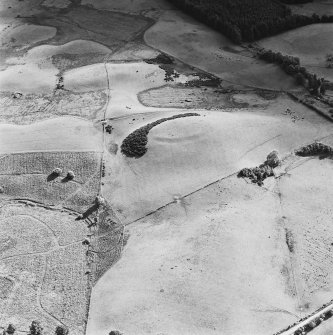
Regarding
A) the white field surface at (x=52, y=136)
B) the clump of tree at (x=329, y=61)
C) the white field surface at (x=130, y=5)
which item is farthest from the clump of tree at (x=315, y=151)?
the white field surface at (x=130, y=5)

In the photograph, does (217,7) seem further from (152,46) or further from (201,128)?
(201,128)

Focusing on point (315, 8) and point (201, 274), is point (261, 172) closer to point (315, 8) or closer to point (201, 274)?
point (201, 274)

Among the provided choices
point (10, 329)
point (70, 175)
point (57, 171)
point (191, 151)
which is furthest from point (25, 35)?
point (10, 329)

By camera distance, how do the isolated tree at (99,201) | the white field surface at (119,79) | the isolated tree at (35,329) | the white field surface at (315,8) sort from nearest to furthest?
the isolated tree at (35,329) < the isolated tree at (99,201) < the white field surface at (119,79) < the white field surface at (315,8)

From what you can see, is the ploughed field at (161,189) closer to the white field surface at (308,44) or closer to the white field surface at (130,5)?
the white field surface at (308,44)

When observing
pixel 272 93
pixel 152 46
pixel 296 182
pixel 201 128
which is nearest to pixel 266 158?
pixel 296 182
